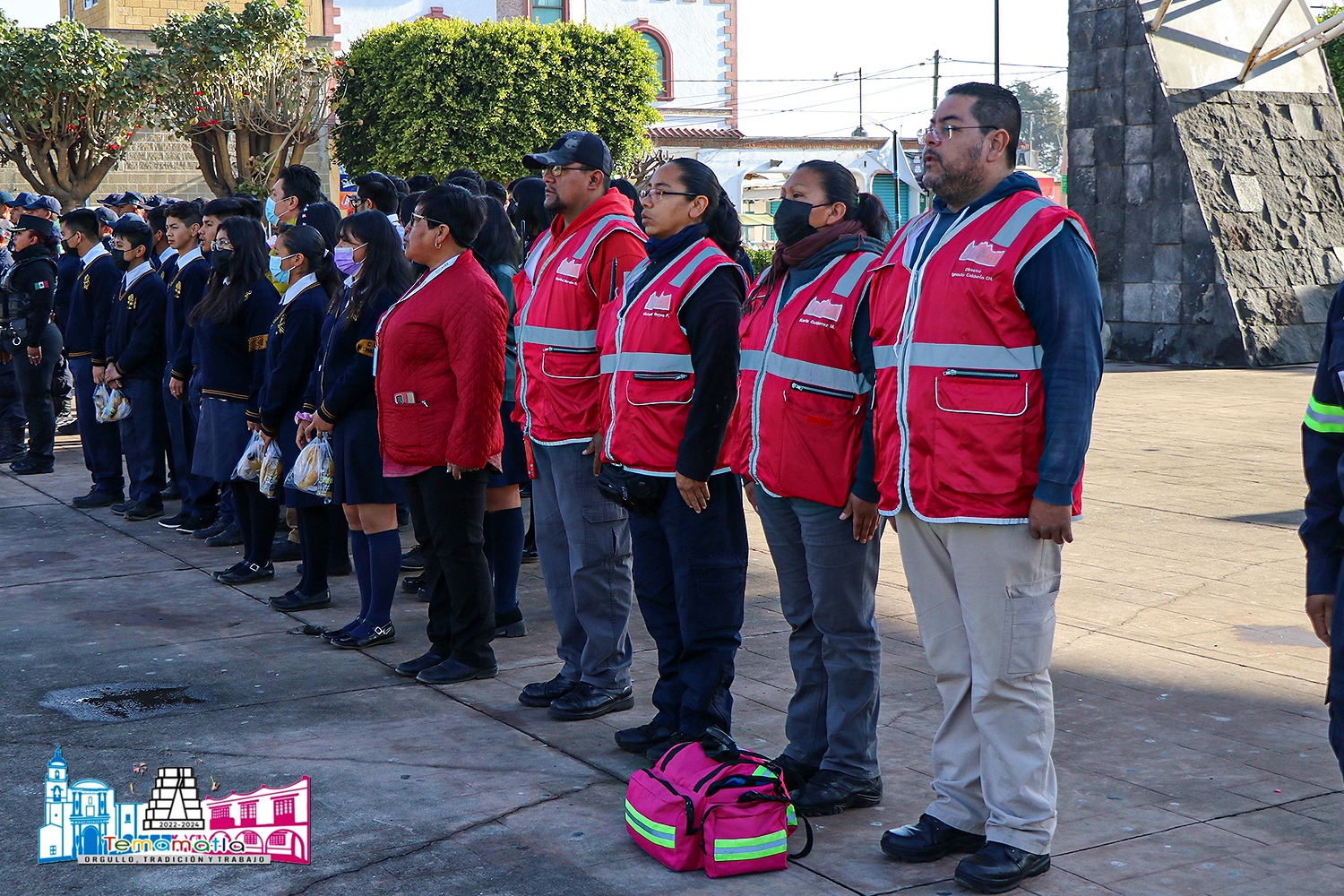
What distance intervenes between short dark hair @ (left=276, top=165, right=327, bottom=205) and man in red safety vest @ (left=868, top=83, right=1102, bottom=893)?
5.16 metres

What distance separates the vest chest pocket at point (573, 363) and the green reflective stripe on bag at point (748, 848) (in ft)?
6.02

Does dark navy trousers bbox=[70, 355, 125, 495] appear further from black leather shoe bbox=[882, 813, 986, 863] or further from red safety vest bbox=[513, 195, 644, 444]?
black leather shoe bbox=[882, 813, 986, 863]

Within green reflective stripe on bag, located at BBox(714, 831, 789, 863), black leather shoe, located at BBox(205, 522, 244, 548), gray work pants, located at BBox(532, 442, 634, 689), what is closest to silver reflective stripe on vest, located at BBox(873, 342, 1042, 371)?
green reflective stripe on bag, located at BBox(714, 831, 789, 863)

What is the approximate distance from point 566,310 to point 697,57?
186 feet

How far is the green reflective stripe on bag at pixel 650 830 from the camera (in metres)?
3.62

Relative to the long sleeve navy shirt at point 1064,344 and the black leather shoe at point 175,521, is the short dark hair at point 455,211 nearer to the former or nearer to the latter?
the long sleeve navy shirt at point 1064,344

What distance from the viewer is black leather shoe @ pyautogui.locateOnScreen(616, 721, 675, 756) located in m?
4.49

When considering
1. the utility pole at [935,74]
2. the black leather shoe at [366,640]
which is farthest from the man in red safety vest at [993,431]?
the utility pole at [935,74]

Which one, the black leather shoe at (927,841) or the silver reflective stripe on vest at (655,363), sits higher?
the silver reflective stripe on vest at (655,363)

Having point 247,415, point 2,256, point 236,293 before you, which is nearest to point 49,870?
point 247,415

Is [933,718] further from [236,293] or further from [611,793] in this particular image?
[236,293]

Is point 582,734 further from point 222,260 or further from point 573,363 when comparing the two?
point 222,260

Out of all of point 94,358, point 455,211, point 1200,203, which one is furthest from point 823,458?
point 1200,203

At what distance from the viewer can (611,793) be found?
4180 millimetres
